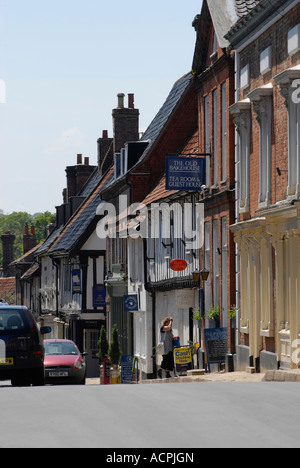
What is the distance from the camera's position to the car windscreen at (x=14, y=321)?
1928 cm

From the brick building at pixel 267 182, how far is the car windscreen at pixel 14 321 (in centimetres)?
580

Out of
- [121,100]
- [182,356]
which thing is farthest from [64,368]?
[121,100]

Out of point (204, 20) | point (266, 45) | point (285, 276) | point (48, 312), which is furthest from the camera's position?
point (48, 312)

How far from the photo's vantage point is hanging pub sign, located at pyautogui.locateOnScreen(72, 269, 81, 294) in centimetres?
5566

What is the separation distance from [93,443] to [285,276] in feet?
46.2

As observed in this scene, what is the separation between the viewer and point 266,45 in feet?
81.6

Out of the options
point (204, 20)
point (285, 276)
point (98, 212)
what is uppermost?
point (204, 20)

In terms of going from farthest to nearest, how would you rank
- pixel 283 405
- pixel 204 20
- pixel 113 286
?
pixel 113 286 → pixel 204 20 → pixel 283 405

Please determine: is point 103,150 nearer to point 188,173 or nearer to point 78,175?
point 78,175

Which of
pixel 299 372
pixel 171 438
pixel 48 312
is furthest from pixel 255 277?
pixel 48 312

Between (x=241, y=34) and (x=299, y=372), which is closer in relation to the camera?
(x=299, y=372)

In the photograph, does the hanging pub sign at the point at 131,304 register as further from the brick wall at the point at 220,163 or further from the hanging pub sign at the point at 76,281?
the hanging pub sign at the point at 76,281

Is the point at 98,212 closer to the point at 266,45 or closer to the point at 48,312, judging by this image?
the point at 48,312

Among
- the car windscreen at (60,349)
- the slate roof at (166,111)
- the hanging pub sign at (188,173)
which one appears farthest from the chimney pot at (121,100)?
the car windscreen at (60,349)
